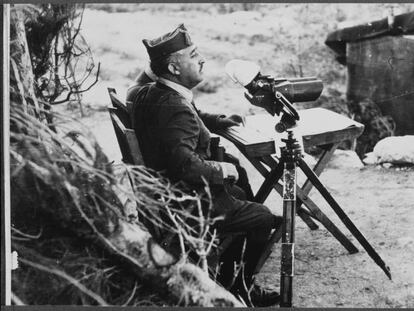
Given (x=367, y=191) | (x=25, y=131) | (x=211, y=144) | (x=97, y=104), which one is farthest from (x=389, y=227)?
(x=25, y=131)

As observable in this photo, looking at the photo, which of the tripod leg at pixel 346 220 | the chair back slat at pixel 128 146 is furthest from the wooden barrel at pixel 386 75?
the chair back slat at pixel 128 146

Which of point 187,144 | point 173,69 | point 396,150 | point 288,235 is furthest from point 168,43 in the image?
point 396,150

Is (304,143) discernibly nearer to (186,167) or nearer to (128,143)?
(186,167)

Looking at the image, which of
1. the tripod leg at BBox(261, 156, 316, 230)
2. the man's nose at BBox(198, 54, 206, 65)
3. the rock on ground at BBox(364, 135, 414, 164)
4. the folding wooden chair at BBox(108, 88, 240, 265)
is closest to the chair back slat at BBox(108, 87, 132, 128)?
the folding wooden chair at BBox(108, 88, 240, 265)

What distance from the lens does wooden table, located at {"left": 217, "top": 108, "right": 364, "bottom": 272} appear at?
398 cm

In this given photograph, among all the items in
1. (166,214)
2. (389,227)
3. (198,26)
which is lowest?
(389,227)

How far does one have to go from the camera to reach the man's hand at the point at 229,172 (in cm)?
381

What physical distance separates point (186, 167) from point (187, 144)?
0.38ft

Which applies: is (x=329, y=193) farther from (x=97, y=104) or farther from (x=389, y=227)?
(x=97, y=104)

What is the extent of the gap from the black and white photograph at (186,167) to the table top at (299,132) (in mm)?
11

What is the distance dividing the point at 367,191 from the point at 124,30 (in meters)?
1.67

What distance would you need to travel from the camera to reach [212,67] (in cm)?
400

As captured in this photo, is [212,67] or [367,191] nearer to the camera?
[212,67]

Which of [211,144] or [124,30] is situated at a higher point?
[124,30]
